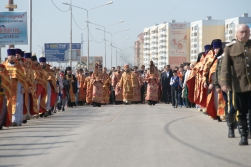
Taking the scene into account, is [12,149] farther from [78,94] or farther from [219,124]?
[78,94]

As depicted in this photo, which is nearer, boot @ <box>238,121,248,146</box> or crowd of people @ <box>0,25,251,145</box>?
boot @ <box>238,121,248,146</box>

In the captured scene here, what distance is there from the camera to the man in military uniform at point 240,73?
1087 centimetres

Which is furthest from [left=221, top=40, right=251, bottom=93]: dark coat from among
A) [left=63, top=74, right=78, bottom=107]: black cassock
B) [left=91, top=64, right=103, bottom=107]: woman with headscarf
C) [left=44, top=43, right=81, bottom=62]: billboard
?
[left=44, top=43, right=81, bottom=62]: billboard

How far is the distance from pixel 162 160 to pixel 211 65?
720 cm

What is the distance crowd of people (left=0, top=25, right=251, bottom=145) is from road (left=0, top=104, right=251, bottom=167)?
0.75 m

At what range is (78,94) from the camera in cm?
3375

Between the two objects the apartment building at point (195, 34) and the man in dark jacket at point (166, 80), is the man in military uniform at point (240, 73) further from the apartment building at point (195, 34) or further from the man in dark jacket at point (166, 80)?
the apartment building at point (195, 34)

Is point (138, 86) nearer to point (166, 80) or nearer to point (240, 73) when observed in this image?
point (166, 80)

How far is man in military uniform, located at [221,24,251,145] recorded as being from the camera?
10.9 metres

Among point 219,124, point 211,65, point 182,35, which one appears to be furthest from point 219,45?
point 182,35

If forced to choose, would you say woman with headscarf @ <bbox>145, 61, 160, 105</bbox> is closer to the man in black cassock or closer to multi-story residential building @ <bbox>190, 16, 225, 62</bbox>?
the man in black cassock

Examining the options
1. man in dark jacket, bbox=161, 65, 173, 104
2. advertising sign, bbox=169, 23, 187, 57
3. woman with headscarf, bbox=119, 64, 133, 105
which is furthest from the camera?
advertising sign, bbox=169, 23, 187, 57

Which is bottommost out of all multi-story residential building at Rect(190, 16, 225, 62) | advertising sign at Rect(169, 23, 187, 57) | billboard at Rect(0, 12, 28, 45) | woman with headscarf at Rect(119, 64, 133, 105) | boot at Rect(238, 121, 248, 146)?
boot at Rect(238, 121, 248, 146)

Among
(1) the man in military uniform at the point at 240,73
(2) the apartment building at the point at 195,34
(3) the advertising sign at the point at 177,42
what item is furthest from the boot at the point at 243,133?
(3) the advertising sign at the point at 177,42
